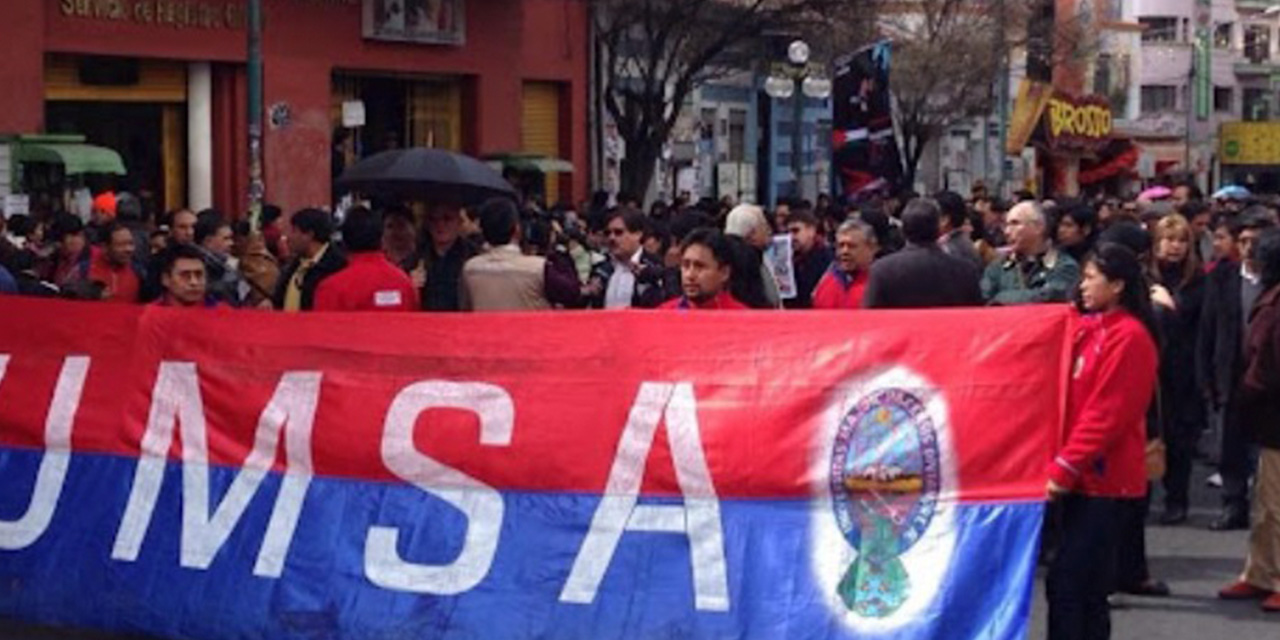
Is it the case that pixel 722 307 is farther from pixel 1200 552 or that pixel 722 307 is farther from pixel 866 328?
pixel 1200 552

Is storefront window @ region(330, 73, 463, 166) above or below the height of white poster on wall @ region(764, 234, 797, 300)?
above

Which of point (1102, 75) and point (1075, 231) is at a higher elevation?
point (1102, 75)

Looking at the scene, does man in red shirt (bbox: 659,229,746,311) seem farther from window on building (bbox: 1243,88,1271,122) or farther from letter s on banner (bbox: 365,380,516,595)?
window on building (bbox: 1243,88,1271,122)

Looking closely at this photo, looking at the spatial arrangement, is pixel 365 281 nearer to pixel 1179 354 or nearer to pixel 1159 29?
pixel 1179 354

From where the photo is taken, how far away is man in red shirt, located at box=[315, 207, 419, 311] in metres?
9.65

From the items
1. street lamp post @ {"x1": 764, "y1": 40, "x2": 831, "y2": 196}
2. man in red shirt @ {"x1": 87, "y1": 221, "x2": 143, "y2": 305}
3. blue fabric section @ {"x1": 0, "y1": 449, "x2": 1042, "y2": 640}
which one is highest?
street lamp post @ {"x1": 764, "y1": 40, "x2": 831, "y2": 196}

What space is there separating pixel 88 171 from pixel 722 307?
44.4 ft

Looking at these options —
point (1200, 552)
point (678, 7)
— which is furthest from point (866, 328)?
point (678, 7)

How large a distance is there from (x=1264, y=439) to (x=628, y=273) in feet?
12.4

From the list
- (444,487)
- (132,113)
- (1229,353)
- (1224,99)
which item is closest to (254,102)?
(132,113)

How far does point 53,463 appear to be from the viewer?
8.70m

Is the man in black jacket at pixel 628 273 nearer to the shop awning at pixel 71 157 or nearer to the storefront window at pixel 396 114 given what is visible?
the shop awning at pixel 71 157

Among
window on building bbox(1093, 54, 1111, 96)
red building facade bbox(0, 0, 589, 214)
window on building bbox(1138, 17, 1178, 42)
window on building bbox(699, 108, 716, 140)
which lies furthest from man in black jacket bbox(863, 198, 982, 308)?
window on building bbox(1138, 17, 1178, 42)

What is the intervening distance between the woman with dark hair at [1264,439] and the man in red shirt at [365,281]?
372cm
